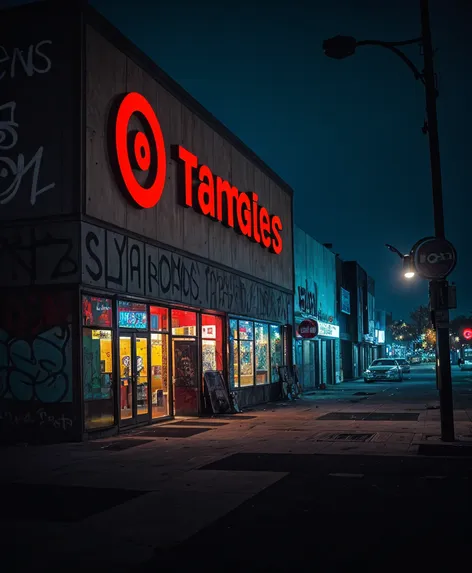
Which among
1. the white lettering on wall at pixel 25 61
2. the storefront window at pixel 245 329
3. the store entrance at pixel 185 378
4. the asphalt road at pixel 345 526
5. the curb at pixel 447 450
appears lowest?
the curb at pixel 447 450

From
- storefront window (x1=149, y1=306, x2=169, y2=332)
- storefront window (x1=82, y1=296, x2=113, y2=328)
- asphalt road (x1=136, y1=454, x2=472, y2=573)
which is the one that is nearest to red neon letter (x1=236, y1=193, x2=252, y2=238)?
storefront window (x1=149, y1=306, x2=169, y2=332)

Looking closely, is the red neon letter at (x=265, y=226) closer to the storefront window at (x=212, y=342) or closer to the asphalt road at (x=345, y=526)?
the storefront window at (x=212, y=342)

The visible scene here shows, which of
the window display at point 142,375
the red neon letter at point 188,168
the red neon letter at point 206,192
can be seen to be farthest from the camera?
the red neon letter at point 206,192

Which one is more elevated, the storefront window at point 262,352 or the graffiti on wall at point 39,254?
the graffiti on wall at point 39,254

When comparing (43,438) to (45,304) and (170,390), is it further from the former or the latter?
(170,390)

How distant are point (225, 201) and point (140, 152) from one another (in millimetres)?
6853

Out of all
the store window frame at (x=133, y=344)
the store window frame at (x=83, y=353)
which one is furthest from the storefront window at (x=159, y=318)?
the store window frame at (x=83, y=353)

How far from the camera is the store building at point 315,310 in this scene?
36.8 m

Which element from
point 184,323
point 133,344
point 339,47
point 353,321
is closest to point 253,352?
point 184,323

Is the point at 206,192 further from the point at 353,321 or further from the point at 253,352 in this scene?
the point at 353,321

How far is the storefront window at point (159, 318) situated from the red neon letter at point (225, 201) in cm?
473

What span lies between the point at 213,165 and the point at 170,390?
7.86 metres

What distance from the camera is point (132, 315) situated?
1823 cm

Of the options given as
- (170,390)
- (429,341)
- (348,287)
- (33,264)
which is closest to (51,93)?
(33,264)
